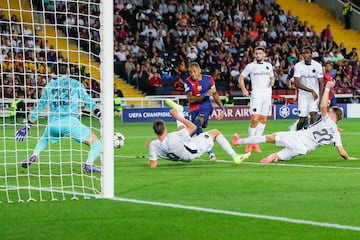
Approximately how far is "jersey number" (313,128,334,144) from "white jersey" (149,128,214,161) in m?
1.90

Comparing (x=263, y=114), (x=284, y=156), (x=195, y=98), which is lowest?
(x=284, y=156)

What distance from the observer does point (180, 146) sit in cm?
1584

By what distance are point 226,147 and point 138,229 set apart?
7.25m

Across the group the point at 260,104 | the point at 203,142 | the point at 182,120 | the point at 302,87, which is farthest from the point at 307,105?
the point at 182,120

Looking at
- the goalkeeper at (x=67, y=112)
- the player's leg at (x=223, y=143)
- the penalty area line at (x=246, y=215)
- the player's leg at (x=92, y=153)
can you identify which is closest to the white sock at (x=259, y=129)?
the player's leg at (x=223, y=143)

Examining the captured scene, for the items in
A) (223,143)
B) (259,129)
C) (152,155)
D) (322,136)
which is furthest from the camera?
(259,129)

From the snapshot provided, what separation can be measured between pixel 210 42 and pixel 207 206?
3166cm

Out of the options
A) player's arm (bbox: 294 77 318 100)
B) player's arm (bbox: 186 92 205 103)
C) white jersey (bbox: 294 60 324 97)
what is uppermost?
white jersey (bbox: 294 60 324 97)

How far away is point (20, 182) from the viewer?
14.2m

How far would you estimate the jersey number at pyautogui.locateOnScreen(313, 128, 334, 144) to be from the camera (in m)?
16.7

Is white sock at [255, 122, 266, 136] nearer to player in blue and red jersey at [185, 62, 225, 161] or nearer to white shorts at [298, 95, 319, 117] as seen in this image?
white shorts at [298, 95, 319, 117]

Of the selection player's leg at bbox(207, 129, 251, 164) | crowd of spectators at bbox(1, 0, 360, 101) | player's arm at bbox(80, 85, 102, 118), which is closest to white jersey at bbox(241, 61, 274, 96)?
player's leg at bbox(207, 129, 251, 164)

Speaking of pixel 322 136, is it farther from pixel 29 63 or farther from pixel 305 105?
pixel 29 63

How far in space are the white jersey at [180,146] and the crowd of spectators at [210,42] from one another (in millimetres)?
21988
